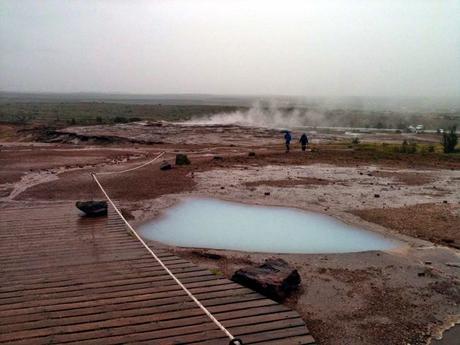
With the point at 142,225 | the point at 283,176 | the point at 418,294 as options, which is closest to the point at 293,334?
the point at 418,294

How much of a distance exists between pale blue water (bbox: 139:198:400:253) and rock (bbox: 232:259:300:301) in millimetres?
2277

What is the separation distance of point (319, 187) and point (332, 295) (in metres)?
9.00

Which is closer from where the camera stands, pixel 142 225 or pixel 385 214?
pixel 142 225

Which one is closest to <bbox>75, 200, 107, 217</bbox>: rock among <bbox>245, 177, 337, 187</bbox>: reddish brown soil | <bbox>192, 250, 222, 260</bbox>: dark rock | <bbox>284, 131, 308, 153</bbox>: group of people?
<bbox>192, 250, 222, 260</bbox>: dark rock

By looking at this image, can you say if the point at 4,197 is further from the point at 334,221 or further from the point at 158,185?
the point at 334,221

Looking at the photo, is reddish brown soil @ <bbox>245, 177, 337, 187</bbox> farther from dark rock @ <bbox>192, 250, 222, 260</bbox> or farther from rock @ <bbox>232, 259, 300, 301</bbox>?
rock @ <bbox>232, 259, 300, 301</bbox>

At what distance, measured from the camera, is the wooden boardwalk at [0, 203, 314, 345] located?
16.9ft

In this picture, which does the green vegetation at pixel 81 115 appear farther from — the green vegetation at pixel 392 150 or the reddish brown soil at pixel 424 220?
the reddish brown soil at pixel 424 220

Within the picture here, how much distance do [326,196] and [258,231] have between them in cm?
432

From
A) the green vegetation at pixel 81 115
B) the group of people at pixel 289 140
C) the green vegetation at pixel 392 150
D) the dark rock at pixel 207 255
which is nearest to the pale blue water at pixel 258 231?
the dark rock at pixel 207 255

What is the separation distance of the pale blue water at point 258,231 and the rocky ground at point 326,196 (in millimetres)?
555

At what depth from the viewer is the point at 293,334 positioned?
5.37 meters

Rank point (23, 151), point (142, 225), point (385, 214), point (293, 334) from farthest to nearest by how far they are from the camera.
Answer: point (23, 151), point (385, 214), point (142, 225), point (293, 334)

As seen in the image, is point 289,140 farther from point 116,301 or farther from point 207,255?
point 116,301
